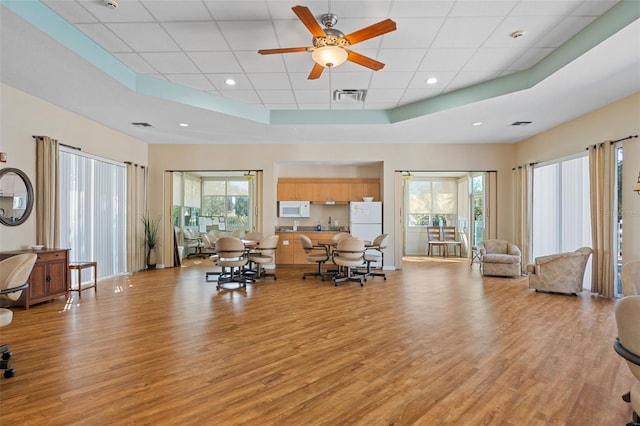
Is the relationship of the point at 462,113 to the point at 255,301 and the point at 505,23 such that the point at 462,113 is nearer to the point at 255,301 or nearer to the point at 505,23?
the point at 505,23

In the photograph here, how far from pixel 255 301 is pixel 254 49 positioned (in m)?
3.53

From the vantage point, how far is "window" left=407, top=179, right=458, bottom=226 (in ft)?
39.3

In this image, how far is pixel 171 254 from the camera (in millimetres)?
8508

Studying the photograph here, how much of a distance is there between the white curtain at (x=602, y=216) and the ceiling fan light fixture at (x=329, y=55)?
476 cm

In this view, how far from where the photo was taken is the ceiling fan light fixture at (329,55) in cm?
340

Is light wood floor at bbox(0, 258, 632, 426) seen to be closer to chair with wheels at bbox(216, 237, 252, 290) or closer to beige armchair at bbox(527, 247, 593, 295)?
beige armchair at bbox(527, 247, 593, 295)

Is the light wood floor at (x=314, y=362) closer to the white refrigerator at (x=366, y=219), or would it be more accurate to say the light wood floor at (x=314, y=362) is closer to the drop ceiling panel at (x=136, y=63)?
the white refrigerator at (x=366, y=219)

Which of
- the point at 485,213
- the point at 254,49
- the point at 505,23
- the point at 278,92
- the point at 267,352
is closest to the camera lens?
the point at 267,352

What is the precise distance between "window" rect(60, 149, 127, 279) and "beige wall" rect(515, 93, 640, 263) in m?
9.16

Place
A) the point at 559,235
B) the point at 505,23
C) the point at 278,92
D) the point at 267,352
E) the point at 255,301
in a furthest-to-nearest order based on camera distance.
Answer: the point at 559,235
the point at 278,92
the point at 255,301
the point at 505,23
the point at 267,352

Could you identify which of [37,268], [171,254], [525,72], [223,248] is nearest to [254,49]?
[223,248]

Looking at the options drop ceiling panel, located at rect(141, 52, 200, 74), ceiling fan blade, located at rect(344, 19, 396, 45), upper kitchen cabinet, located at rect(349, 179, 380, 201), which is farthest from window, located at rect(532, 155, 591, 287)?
drop ceiling panel, located at rect(141, 52, 200, 74)

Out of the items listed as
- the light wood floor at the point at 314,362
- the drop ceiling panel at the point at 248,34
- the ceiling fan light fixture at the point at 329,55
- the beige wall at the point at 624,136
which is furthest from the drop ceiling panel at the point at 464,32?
the light wood floor at the point at 314,362

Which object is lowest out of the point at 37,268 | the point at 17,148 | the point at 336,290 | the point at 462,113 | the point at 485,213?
the point at 336,290
